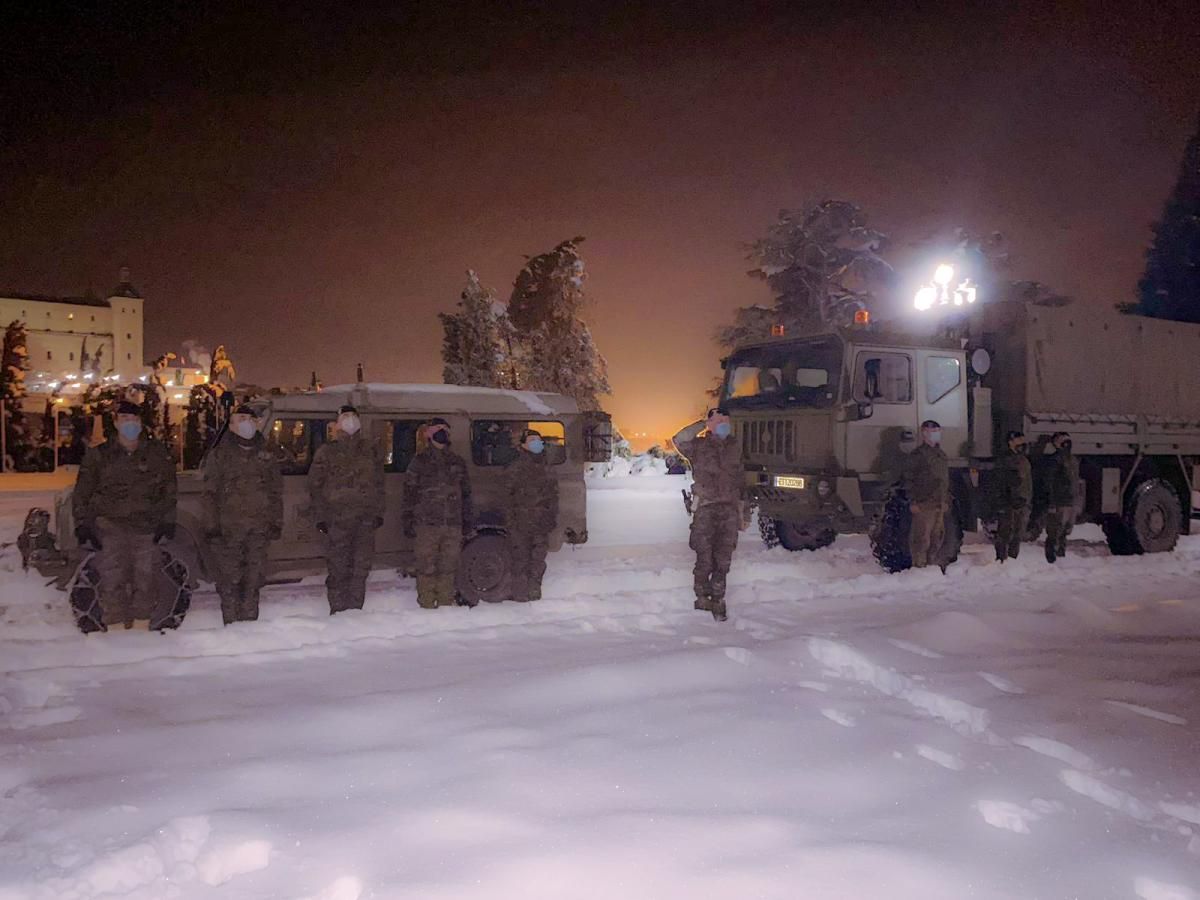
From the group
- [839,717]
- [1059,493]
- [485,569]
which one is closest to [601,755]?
[839,717]

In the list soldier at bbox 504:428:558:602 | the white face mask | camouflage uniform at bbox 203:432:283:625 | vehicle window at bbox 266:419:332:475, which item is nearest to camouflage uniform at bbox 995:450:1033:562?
soldier at bbox 504:428:558:602

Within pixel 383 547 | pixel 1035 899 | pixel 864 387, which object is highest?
pixel 864 387

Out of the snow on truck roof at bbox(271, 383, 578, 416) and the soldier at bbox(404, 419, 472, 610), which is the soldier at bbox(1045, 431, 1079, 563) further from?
the soldier at bbox(404, 419, 472, 610)

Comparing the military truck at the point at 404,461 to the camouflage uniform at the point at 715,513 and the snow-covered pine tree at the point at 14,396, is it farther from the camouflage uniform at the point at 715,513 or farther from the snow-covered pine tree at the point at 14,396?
the snow-covered pine tree at the point at 14,396

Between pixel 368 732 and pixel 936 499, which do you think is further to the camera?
pixel 936 499

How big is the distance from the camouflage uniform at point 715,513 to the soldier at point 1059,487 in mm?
5021

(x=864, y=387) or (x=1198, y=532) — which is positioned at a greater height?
(x=864, y=387)

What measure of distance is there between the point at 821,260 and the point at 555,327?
12.3m

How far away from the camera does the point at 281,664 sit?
5586 millimetres

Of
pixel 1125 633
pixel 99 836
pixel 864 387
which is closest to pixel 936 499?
pixel 864 387

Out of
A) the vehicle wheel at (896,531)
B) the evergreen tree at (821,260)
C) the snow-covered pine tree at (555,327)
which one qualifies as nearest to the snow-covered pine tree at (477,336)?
the snow-covered pine tree at (555,327)

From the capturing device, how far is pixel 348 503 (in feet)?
22.2

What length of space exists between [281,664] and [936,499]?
6890 millimetres

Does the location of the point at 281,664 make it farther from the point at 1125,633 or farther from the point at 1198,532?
the point at 1198,532
